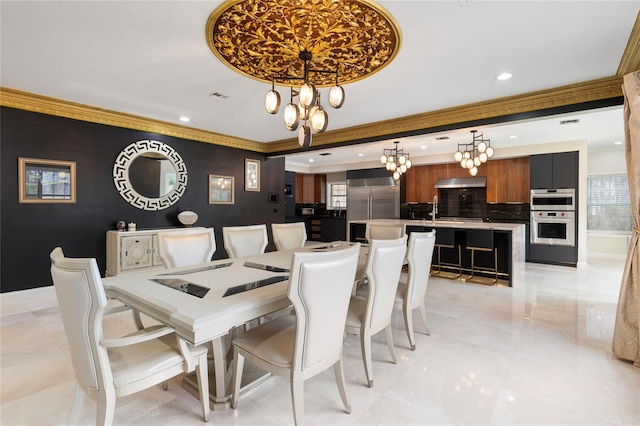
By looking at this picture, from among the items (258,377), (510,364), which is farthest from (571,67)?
(258,377)

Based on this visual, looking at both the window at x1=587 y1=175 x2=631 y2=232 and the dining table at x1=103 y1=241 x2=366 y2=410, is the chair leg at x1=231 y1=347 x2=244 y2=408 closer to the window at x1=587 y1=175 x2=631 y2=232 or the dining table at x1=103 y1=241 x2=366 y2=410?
the dining table at x1=103 y1=241 x2=366 y2=410

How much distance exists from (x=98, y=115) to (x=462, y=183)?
7144mm

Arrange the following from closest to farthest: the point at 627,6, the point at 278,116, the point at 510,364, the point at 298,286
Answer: the point at 298,286 → the point at 627,6 → the point at 510,364 → the point at 278,116

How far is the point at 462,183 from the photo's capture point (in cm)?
732

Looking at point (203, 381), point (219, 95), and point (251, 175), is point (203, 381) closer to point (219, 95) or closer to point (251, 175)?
point (219, 95)

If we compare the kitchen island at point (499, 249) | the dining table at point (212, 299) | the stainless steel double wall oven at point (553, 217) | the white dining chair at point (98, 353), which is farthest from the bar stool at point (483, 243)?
the white dining chair at point (98, 353)

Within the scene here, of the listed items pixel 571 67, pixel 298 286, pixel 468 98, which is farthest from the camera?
pixel 468 98

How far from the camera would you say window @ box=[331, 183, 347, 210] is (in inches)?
392

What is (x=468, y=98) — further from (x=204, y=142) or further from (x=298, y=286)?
(x=204, y=142)

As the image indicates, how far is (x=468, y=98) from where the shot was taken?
3678 millimetres

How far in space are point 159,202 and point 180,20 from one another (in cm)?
342

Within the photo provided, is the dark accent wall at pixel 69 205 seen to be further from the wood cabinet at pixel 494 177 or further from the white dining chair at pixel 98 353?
the wood cabinet at pixel 494 177

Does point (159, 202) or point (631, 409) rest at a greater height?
point (159, 202)

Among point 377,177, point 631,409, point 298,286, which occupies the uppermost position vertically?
point 377,177
